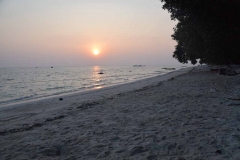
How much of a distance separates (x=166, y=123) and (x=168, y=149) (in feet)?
6.90

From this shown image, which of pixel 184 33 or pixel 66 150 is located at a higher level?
pixel 184 33

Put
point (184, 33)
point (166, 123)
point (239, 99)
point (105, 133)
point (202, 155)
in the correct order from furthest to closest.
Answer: point (184, 33) < point (239, 99) < point (166, 123) < point (105, 133) < point (202, 155)

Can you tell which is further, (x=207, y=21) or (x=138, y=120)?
(x=207, y=21)

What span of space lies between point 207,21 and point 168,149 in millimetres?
11075

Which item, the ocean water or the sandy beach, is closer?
the sandy beach

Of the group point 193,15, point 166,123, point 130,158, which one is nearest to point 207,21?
point 193,15

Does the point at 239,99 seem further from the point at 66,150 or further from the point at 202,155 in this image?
the point at 66,150

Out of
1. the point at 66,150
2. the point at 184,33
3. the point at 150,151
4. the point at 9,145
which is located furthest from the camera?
the point at 184,33

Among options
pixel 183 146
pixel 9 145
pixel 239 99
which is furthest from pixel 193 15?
pixel 9 145

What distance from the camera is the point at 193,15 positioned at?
1288 cm

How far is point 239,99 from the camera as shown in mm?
9273

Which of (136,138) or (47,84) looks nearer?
(136,138)

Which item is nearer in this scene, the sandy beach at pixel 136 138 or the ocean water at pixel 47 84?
the sandy beach at pixel 136 138

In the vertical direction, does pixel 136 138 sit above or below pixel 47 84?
above
